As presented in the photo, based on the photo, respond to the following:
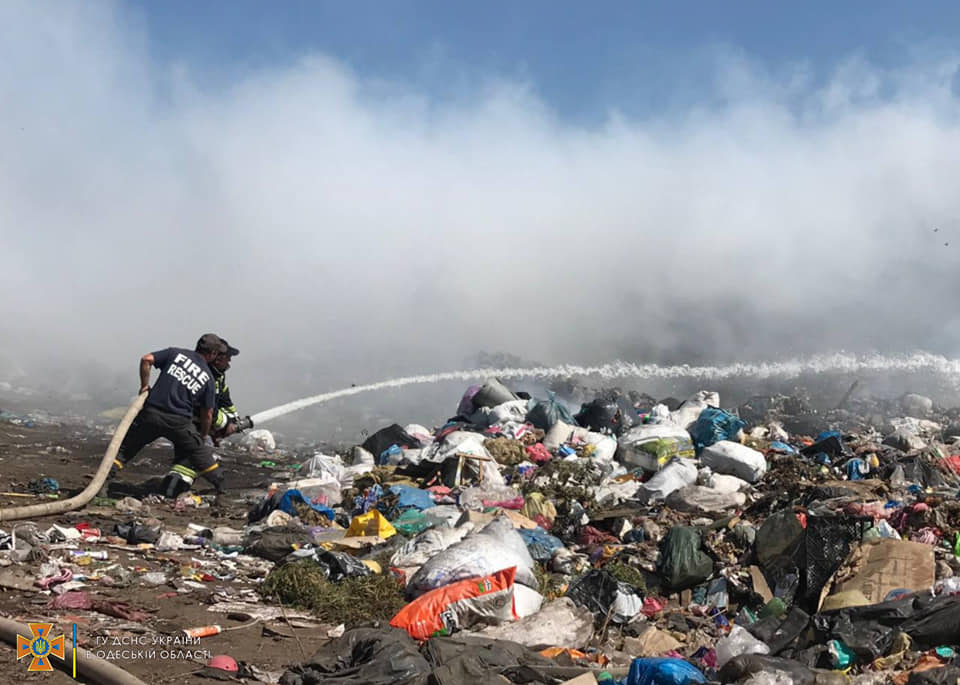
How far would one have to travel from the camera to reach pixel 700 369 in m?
20.1

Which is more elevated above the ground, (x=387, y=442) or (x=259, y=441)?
(x=387, y=442)

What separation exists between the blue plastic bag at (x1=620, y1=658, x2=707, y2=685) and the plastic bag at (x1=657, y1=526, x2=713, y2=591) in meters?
1.75

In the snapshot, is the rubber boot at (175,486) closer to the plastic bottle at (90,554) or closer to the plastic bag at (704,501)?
the plastic bottle at (90,554)

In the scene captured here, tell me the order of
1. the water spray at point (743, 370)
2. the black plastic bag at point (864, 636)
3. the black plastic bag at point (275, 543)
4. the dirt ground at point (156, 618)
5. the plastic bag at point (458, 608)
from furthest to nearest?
the water spray at point (743, 370) < the black plastic bag at point (275, 543) < the plastic bag at point (458, 608) < the black plastic bag at point (864, 636) < the dirt ground at point (156, 618)

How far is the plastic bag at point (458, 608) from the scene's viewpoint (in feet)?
12.8

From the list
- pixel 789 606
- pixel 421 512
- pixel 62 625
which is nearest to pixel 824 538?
pixel 789 606

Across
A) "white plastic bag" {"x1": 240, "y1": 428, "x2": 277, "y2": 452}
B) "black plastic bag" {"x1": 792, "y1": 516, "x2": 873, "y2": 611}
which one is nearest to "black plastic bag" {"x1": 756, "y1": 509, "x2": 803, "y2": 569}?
"black plastic bag" {"x1": 792, "y1": 516, "x2": 873, "y2": 611}

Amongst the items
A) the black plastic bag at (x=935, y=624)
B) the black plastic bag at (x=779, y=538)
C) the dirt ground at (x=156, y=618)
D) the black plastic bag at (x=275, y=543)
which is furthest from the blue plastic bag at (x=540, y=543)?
the black plastic bag at (x=935, y=624)

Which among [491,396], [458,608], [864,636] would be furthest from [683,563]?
[491,396]

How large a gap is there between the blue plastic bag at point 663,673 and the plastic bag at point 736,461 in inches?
175

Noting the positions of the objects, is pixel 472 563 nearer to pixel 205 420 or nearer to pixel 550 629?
pixel 550 629

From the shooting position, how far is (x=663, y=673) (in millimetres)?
3137

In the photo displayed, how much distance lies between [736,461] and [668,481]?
0.86 metres

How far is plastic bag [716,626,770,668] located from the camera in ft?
11.8
